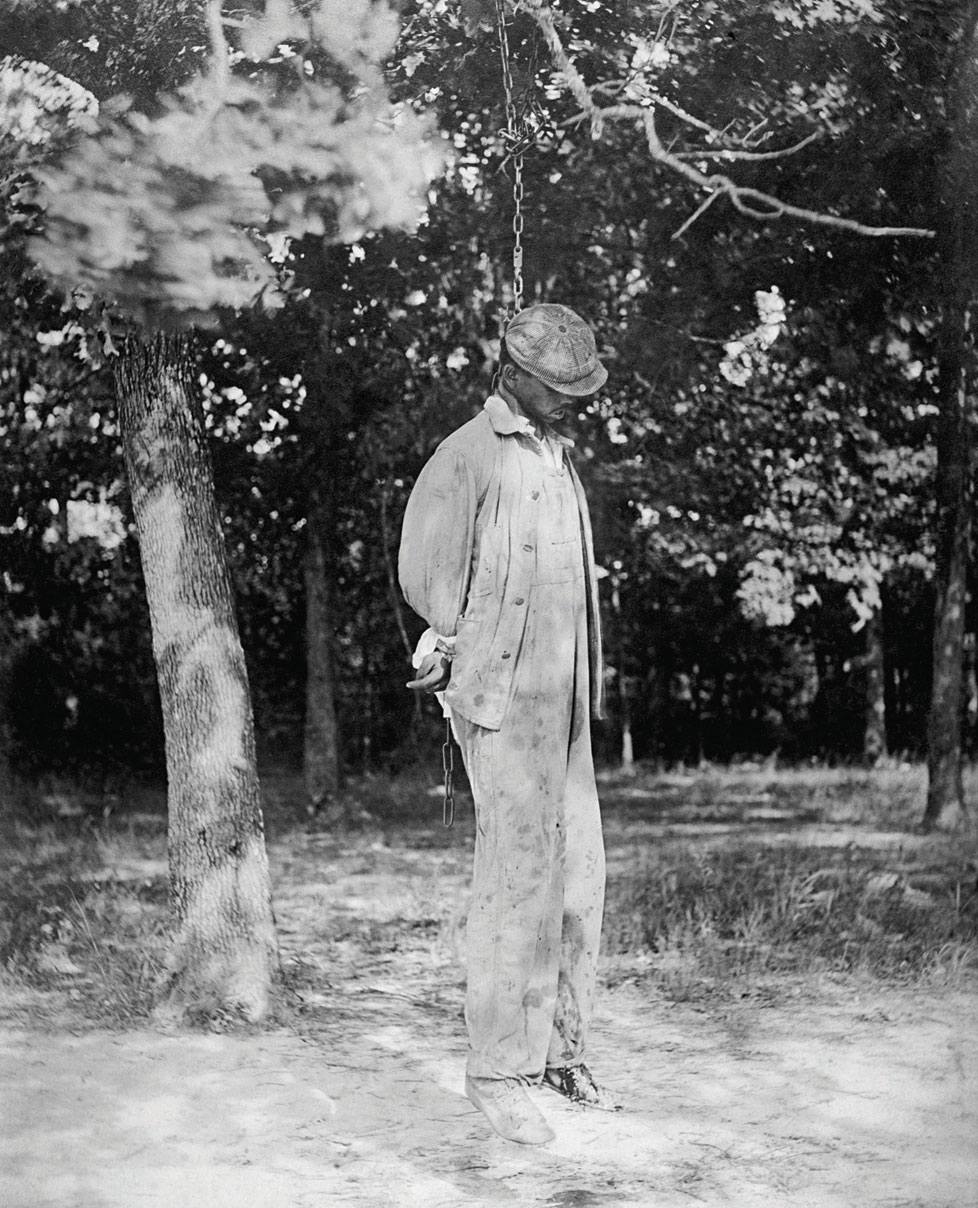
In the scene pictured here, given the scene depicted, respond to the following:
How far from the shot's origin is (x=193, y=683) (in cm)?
506

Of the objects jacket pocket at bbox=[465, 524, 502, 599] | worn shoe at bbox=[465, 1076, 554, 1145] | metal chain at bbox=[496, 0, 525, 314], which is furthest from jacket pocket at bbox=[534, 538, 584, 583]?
worn shoe at bbox=[465, 1076, 554, 1145]

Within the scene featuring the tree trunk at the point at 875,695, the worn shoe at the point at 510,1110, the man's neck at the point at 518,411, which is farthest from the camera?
the tree trunk at the point at 875,695

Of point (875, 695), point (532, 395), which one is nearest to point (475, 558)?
point (532, 395)

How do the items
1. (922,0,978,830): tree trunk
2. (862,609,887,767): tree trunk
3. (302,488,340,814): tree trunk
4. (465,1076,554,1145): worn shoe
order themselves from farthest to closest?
(862,609,887,767): tree trunk
(302,488,340,814): tree trunk
(922,0,978,830): tree trunk
(465,1076,554,1145): worn shoe

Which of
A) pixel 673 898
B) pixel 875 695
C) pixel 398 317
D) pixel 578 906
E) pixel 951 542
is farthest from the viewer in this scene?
pixel 875 695

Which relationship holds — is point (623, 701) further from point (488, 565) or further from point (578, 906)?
point (488, 565)

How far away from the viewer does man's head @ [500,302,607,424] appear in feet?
12.5

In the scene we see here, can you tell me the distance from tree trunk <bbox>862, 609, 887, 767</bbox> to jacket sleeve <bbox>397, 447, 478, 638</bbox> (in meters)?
11.9

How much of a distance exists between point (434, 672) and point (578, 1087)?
51.5 inches

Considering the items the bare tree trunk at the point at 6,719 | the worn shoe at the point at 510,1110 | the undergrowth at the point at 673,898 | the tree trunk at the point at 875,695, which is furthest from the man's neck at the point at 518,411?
the tree trunk at the point at 875,695

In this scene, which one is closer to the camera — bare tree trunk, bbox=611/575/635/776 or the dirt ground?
the dirt ground

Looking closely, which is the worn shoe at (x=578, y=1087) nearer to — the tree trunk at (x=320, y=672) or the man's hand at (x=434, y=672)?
the man's hand at (x=434, y=672)

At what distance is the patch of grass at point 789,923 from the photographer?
18.1ft

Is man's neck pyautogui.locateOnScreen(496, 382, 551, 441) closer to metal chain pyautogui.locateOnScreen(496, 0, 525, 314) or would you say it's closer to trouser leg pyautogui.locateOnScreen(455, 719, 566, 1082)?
metal chain pyautogui.locateOnScreen(496, 0, 525, 314)
